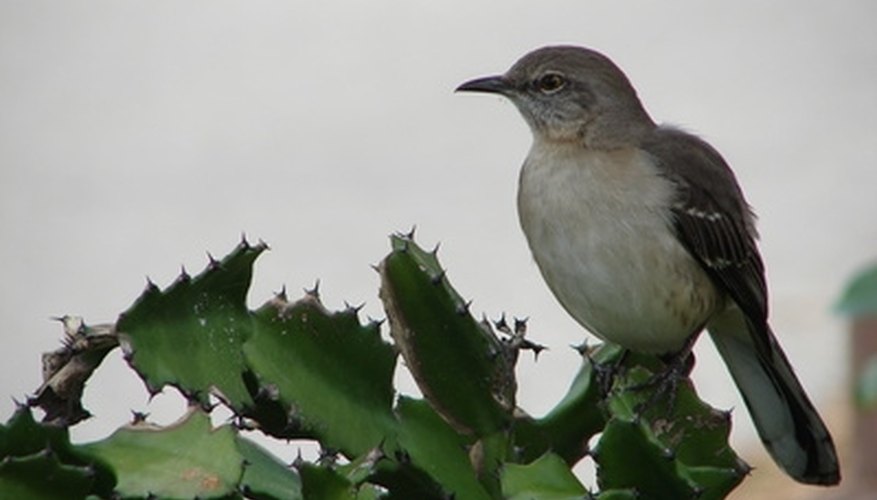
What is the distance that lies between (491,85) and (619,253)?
58cm

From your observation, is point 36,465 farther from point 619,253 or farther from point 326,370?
point 619,253

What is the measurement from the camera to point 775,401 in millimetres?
3889

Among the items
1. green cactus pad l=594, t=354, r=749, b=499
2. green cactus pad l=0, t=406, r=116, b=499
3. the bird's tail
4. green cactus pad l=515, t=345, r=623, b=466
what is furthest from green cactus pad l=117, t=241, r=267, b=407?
the bird's tail

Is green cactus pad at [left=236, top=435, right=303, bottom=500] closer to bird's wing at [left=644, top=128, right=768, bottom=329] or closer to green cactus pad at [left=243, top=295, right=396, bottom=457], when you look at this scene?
green cactus pad at [left=243, top=295, right=396, bottom=457]

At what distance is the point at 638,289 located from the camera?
151 inches

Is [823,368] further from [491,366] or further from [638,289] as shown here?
[491,366]

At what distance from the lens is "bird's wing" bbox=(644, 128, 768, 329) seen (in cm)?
389

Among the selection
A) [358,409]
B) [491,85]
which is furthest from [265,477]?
[491,85]

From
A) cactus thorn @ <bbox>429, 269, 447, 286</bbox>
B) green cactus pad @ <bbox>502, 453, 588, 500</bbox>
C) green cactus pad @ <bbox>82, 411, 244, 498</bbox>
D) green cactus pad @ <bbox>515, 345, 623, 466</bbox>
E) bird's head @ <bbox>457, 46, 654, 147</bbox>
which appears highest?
bird's head @ <bbox>457, 46, 654, 147</bbox>

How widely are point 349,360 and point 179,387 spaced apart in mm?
255

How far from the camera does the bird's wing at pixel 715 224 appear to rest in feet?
12.8

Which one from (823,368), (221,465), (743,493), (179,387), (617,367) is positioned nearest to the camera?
(221,465)

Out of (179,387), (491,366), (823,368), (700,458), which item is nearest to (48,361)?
(179,387)

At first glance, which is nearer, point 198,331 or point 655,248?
point 198,331
